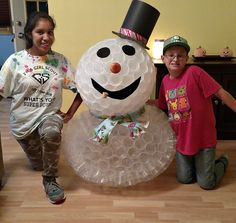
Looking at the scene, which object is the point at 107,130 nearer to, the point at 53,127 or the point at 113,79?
the point at 113,79

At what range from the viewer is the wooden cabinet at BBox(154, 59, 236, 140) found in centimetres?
199

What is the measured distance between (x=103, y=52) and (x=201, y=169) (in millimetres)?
754

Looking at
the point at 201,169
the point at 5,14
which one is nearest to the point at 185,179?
the point at 201,169

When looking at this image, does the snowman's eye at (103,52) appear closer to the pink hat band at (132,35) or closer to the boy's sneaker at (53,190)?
the pink hat band at (132,35)

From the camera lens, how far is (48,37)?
4.83 ft

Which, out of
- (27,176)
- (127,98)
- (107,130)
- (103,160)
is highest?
(127,98)

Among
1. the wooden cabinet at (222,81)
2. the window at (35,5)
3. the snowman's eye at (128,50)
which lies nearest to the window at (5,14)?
the window at (35,5)

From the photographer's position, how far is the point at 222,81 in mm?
2018

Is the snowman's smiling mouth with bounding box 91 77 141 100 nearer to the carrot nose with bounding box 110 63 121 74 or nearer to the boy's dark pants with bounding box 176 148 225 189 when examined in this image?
the carrot nose with bounding box 110 63 121 74

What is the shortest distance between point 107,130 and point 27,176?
2.08 feet

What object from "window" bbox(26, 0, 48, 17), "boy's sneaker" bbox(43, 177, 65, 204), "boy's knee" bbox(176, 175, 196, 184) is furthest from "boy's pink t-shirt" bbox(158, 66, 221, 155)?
"window" bbox(26, 0, 48, 17)

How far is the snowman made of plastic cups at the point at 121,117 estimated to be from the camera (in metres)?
1.23

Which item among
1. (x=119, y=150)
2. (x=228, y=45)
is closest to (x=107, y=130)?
(x=119, y=150)

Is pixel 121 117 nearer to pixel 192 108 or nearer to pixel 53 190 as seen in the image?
pixel 192 108
